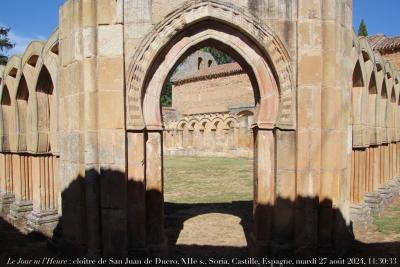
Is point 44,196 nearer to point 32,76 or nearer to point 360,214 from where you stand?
point 32,76

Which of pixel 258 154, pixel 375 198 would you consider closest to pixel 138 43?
pixel 258 154

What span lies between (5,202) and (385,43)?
22338 mm

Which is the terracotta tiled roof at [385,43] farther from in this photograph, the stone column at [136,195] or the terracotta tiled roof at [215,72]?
the stone column at [136,195]

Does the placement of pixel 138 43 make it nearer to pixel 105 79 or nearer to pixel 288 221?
pixel 105 79

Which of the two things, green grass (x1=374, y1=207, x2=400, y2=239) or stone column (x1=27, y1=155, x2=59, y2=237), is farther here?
green grass (x1=374, y1=207, x2=400, y2=239)

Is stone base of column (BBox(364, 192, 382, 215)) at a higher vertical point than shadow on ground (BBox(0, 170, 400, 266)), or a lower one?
lower

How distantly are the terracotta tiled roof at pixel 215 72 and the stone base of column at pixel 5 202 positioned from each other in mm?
26308

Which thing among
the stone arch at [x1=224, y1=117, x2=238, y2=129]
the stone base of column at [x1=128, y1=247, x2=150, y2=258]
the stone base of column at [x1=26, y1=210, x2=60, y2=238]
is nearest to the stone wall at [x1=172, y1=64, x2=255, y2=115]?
the stone arch at [x1=224, y1=117, x2=238, y2=129]

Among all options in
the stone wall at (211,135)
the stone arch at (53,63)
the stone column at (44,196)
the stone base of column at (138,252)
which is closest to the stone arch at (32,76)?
the stone arch at (53,63)

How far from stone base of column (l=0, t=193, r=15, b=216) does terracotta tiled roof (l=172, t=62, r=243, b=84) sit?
26.3 m

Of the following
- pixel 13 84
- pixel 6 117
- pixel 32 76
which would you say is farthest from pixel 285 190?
pixel 6 117

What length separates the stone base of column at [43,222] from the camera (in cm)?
700

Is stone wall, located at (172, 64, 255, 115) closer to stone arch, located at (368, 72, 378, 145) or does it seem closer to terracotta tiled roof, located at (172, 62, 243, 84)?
terracotta tiled roof, located at (172, 62, 243, 84)

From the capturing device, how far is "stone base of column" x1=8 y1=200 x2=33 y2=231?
7797 mm
